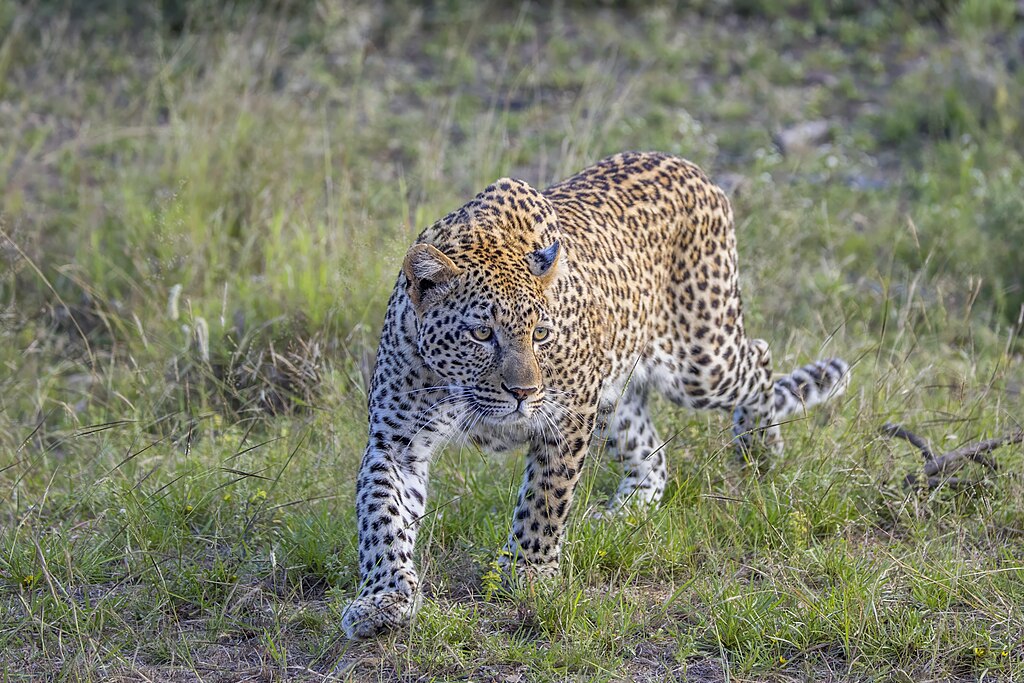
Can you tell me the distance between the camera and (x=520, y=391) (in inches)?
187

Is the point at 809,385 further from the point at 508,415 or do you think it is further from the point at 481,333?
the point at 481,333

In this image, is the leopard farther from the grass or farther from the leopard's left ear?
the grass

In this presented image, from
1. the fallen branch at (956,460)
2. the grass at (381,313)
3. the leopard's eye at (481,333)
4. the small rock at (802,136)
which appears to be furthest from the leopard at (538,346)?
the small rock at (802,136)

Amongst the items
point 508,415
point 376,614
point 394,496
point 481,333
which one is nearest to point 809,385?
point 508,415

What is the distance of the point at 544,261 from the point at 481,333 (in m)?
0.37

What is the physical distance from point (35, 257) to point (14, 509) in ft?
8.34

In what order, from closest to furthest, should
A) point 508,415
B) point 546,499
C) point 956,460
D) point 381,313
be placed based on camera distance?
point 508,415
point 546,499
point 956,460
point 381,313

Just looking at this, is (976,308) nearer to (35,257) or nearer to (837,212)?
(837,212)

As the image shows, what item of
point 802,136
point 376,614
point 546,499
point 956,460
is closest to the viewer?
point 376,614

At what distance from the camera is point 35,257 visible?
781 centimetres

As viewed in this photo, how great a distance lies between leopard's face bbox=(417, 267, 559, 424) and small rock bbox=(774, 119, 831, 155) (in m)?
5.71

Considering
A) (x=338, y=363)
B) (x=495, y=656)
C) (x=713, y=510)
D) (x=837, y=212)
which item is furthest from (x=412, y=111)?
(x=495, y=656)

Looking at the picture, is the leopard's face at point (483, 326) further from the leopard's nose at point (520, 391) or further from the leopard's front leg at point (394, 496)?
the leopard's front leg at point (394, 496)

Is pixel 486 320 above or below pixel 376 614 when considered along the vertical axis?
above
